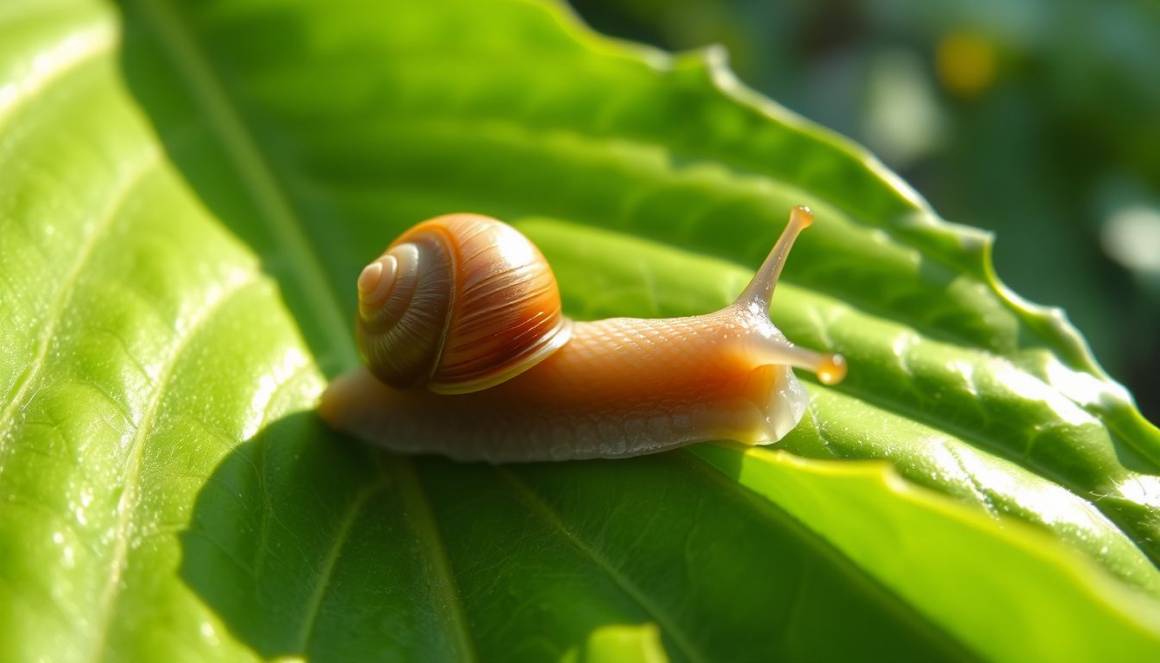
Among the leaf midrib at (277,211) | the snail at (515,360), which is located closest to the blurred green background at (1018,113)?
the leaf midrib at (277,211)

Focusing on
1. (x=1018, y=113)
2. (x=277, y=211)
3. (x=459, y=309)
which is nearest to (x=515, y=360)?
(x=459, y=309)

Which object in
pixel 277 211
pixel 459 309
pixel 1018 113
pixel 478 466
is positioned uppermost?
pixel 277 211

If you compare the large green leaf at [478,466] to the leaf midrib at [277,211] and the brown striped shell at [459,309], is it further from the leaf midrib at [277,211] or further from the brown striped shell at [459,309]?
the brown striped shell at [459,309]

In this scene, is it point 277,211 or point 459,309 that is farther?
point 277,211

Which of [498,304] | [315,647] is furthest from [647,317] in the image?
[315,647]

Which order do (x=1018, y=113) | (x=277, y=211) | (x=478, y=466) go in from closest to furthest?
1. (x=478, y=466)
2. (x=277, y=211)
3. (x=1018, y=113)

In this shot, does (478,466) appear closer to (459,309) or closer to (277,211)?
(459,309)

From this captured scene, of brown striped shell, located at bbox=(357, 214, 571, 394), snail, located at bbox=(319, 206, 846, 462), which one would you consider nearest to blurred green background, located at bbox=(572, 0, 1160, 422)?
snail, located at bbox=(319, 206, 846, 462)
